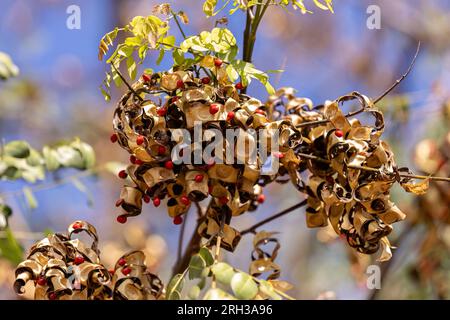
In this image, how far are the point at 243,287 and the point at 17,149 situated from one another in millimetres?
685

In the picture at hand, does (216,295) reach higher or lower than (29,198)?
higher

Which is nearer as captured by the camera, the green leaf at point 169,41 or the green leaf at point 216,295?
the green leaf at point 216,295

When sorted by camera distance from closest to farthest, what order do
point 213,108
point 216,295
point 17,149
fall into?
1. point 216,295
2. point 213,108
3. point 17,149

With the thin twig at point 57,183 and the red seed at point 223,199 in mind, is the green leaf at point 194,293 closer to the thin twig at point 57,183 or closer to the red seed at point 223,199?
the red seed at point 223,199

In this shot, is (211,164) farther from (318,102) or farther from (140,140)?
(318,102)

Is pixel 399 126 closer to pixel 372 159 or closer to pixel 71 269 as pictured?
pixel 372 159

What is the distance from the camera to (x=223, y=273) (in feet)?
2.94

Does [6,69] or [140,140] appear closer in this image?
[140,140]

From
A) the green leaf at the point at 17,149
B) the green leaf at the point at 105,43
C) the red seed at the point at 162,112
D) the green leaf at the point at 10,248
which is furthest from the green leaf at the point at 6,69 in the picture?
the red seed at the point at 162,112

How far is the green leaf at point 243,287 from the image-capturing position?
87 centimetres

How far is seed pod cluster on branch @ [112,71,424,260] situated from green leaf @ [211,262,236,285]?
10cm

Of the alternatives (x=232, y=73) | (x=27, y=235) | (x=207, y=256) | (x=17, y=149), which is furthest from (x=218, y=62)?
(x=27, y=235)
